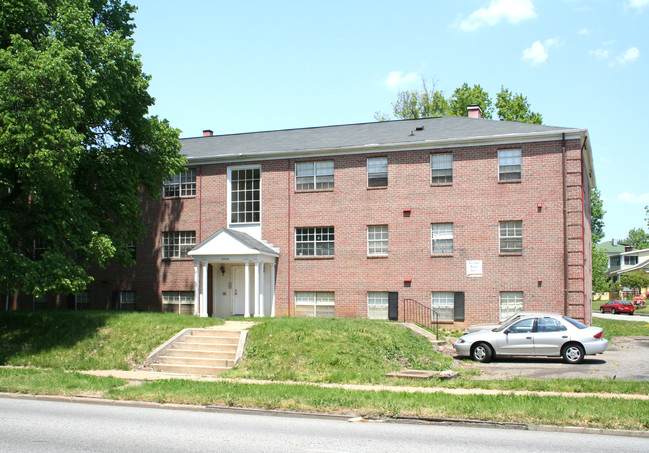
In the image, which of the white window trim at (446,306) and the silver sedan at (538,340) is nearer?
the silver sedan at (538,340)

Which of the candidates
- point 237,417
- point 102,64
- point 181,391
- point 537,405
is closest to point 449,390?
point 537,405

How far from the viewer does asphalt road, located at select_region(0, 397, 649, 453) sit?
8367mm

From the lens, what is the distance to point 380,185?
1086 inches

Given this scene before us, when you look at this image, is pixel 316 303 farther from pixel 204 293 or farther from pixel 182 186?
pixel 182 186

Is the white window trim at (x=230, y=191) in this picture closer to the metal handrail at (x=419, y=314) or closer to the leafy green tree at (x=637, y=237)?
the metal handrail at (x=419, y=314)

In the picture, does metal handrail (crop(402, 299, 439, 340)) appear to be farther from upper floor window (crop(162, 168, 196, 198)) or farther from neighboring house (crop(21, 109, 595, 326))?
upper floor window (crop(162, 168, 196, 198))

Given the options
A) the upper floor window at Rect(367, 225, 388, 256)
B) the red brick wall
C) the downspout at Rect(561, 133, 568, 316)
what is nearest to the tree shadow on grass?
the red brick wall

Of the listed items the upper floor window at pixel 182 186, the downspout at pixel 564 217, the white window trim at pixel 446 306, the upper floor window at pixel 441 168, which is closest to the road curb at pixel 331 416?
the white window trim at pixel 446 306

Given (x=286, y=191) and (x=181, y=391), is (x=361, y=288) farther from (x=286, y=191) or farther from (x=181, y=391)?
(x=181, y=391)

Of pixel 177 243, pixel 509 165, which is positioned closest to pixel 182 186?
pixel 177 243

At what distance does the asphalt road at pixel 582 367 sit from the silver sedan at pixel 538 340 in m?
0.33

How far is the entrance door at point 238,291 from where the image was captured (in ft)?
93.7

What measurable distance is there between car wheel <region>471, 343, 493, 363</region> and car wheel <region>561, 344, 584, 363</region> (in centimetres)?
209

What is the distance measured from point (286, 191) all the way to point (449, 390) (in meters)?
17.0
